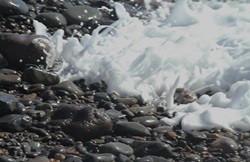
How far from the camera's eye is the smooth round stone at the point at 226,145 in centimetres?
398

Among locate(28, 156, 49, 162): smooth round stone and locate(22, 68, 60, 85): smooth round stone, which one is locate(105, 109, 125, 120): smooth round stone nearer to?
locate(22, 68, 60, 85): smooth round stone

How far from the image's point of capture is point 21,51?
5.02 m

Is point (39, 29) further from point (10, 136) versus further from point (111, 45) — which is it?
point (10, 136)

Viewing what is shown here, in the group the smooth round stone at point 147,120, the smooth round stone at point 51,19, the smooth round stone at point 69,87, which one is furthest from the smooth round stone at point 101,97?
the smooth round stone at point 51,19

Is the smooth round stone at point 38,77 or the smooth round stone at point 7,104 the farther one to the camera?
the smooth round stone at point 38,77

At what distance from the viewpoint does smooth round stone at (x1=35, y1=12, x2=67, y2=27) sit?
600 centimetres

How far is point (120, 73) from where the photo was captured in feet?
16.6

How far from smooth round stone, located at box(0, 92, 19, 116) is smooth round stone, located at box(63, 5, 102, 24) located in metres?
2.23

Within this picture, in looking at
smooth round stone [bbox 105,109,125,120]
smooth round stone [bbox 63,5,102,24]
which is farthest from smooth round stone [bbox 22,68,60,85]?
smooth round stone [bbox 63,5,102,24]

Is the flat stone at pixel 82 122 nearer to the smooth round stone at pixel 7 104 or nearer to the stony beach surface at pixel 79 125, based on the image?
the stony beach surface at pixel 79 125

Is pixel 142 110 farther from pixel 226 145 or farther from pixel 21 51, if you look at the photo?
pixel 21 51

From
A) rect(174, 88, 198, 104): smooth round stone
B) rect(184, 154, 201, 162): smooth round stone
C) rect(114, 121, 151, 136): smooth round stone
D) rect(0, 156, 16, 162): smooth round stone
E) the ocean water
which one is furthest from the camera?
rect(174, 88, 198, 104): smooth round stone

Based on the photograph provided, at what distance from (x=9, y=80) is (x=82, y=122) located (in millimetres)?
908

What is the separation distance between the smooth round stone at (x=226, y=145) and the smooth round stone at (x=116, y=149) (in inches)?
24.1
